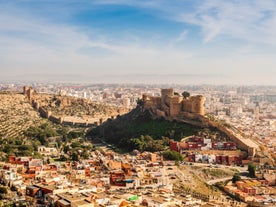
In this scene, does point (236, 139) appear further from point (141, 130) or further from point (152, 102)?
point (152, 102)

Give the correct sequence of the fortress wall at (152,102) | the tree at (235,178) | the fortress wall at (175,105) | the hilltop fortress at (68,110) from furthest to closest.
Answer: the hilltop fortress at (68,110)
the fortress wall at (152,102)
the fortress wall at (175,105)
the tree at (235,178)

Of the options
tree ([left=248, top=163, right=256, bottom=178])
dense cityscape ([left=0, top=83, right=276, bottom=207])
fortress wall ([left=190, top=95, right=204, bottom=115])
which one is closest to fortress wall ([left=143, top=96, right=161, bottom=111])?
fortress wall ([left=190, top=95, right=204, bottom=115])

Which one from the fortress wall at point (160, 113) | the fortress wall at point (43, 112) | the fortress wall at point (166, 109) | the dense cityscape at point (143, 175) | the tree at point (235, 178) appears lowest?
the tree at point (235, 178)

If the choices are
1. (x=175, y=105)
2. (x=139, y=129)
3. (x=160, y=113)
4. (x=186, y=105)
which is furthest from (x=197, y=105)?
(x=139, y=129)

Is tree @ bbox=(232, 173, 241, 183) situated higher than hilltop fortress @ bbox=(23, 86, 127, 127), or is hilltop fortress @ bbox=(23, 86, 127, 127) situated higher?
hilltop fortress @ bbox=(23, 86, 127, 127)

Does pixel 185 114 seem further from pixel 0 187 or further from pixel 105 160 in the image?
pixel 0 187

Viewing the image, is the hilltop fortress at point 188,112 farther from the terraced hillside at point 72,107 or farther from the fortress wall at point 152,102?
the terraced hillside at point 72,107

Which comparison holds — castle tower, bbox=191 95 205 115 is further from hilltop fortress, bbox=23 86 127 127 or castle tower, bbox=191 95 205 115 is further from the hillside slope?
hilltop fortress, bbox=23 86 127 127

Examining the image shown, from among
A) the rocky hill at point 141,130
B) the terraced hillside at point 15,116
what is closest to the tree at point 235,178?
the rocky hill at point 141,130
